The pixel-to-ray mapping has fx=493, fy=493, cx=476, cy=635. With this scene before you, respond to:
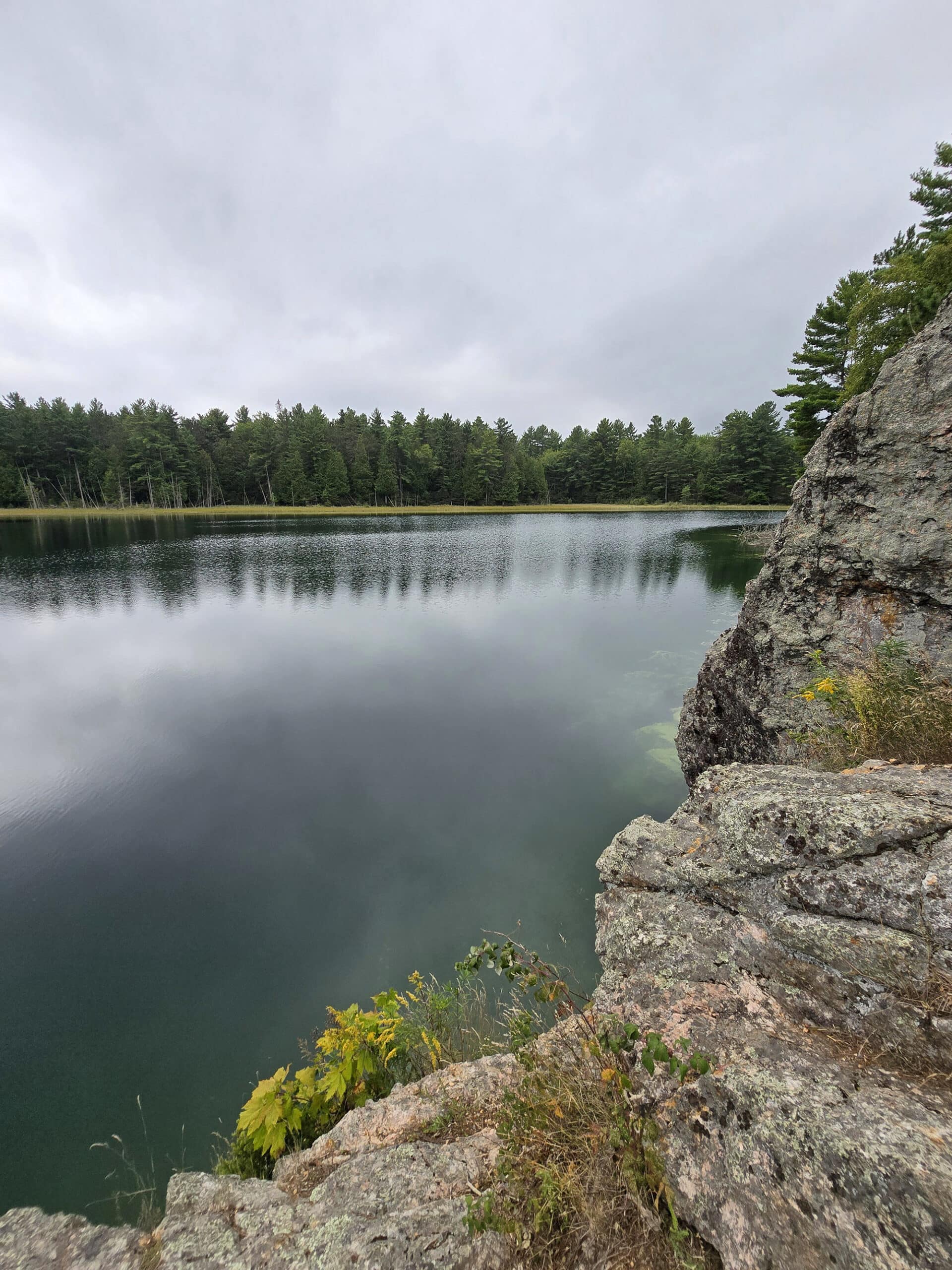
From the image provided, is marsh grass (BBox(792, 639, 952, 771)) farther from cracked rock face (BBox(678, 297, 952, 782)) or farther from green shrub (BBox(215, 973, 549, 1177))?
green shrub (BBox(215, 973, 549, 1177))

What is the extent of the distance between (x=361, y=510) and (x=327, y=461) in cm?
980

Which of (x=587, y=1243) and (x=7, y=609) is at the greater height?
(x=587, y=1243)

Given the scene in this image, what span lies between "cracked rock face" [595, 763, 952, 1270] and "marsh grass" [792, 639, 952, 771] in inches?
30.8

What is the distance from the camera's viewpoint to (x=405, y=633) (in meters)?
19.6

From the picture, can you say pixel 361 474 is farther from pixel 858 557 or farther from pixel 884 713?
pixel 884 713

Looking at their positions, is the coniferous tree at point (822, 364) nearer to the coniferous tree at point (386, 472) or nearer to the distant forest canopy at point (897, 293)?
the distant forest canopy at point (897, 293)

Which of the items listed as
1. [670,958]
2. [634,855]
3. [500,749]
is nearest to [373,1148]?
[670,958]

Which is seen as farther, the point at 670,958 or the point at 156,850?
the point at 156,850

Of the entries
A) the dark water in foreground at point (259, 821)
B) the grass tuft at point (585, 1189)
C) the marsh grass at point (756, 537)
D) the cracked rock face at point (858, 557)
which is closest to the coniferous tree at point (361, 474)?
the marsh grass at point (756, 537)

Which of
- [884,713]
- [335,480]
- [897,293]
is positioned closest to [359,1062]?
[884,713]

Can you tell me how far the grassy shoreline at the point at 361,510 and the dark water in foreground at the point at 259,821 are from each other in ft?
201

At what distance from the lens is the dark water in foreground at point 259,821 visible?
16.6 feet

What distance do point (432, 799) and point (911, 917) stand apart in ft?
24.1

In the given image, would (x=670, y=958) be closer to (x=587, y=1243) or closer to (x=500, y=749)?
(x=587, y=1243)
